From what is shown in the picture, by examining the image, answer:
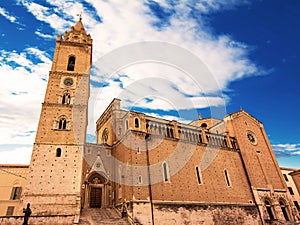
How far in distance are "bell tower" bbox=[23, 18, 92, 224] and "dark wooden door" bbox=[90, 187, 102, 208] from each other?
3024mm

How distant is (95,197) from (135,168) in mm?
5999

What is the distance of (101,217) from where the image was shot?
1902 centimetres

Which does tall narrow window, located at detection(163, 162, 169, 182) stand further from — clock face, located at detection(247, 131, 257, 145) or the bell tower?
clock face, located at detection(247, 131, 257, 145)

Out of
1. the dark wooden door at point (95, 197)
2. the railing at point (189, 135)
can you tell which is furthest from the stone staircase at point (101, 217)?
the railing at point (189, 135)

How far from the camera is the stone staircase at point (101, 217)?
17672 mm

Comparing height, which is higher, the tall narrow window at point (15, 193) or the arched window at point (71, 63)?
the arched window at point (71, 63)

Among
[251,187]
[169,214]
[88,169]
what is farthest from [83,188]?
[251,187]

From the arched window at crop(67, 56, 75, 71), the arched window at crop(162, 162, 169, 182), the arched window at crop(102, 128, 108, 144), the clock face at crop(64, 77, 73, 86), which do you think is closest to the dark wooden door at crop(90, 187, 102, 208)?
the arched window at crop(102, 128, 108, 144)

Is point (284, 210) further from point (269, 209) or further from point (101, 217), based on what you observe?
point (101, 217)

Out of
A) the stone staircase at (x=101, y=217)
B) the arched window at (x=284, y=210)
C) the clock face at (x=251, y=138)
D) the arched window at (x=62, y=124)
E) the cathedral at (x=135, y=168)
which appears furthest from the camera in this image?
the clock face at (x=251, y=138)

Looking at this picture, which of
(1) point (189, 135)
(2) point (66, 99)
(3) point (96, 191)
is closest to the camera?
(3) point (96, 191)


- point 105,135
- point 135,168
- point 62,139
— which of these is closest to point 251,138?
point 135,168

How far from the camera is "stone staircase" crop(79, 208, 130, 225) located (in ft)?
58.0

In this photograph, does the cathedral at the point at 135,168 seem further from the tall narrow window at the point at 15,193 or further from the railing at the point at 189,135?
the tall narrow window at the point at 15,193
